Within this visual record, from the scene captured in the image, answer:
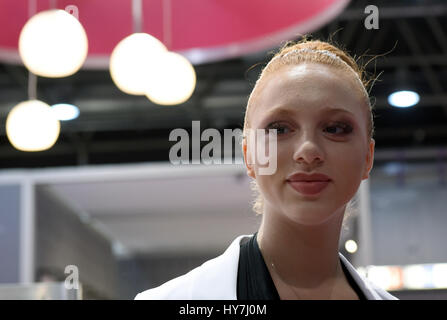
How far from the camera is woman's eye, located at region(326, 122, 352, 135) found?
95 centimetres

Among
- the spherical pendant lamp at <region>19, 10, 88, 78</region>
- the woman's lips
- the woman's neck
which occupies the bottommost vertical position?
the woman's neck

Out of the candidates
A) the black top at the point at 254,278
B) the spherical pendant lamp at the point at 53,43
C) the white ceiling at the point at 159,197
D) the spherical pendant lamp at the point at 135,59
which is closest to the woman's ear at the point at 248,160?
the black top at the point at 254,278

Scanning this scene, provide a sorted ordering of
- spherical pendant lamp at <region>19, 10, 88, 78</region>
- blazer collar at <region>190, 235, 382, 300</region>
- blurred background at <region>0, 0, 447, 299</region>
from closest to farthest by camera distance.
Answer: blazer collar at <region>190, 235, 382, 300</region> < blurred background at <region>0, 0, 447, 299</region> < spherical pendant lamp at <region>19, 10, 88, 78</region>

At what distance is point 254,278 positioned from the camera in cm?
98

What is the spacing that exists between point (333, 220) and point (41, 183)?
223 cm

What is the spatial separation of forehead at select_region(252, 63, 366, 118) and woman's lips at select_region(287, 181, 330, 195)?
97 mm

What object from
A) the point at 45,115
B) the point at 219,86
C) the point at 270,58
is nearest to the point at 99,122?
the point at 219,86

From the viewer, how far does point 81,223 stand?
2.57m

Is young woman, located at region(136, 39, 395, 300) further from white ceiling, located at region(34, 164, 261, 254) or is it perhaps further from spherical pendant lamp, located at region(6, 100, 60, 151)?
spherical pendant lamp, located at region(6, 100, 60, 151)

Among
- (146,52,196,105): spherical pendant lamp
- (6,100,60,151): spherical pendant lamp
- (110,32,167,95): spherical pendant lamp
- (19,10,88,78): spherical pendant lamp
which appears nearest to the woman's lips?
(19,10,88,78): spherical pendant lamp

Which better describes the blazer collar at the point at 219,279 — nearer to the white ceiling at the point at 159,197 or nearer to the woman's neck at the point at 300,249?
the woman's neck at the point at 300,249

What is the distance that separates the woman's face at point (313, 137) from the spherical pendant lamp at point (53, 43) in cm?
166

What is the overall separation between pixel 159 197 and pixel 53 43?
808 mm
